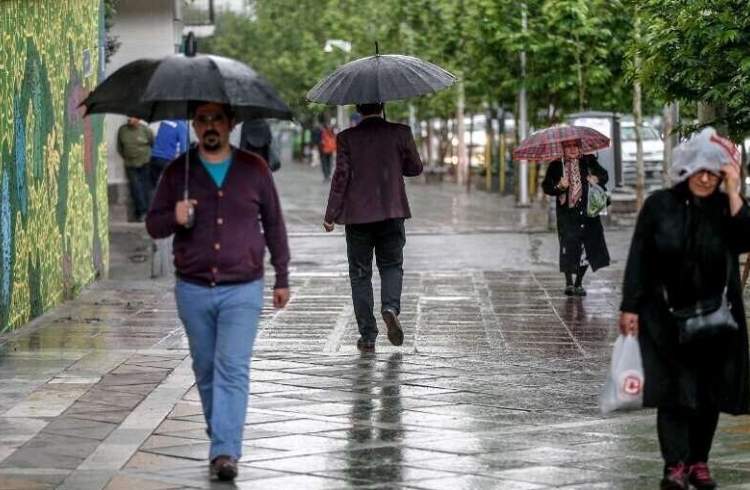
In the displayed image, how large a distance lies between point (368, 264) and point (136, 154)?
14.0 metres

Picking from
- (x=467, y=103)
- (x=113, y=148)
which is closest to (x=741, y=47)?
(x=113, y=148)

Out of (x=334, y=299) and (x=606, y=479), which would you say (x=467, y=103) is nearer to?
(x=334, y=299)

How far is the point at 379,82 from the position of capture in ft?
40.5

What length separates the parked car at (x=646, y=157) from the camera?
34031 millimetres

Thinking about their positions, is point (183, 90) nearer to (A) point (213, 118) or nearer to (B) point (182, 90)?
(B) point (182, 90)

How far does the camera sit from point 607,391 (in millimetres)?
7656

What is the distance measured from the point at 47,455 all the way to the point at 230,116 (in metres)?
1.89

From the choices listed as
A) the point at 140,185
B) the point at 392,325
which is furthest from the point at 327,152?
the point at 392,325

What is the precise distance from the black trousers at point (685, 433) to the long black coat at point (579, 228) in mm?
8597

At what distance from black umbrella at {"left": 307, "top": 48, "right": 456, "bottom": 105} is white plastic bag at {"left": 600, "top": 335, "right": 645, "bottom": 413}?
4.77 m

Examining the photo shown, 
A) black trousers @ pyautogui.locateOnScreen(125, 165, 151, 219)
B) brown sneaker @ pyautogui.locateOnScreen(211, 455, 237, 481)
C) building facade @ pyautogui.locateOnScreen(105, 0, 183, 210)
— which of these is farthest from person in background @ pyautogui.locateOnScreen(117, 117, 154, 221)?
brown sneaker @ pyautogui.locateOnScreen(211, 455, 237, 481)

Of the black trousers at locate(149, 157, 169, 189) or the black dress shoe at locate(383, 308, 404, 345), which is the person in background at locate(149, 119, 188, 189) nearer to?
the black trousers at locate(149, 157, 169, 189)

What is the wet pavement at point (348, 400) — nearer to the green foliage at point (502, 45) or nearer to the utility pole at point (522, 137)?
the green foliage at point (502, 45)

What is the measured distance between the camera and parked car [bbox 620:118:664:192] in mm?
34031
